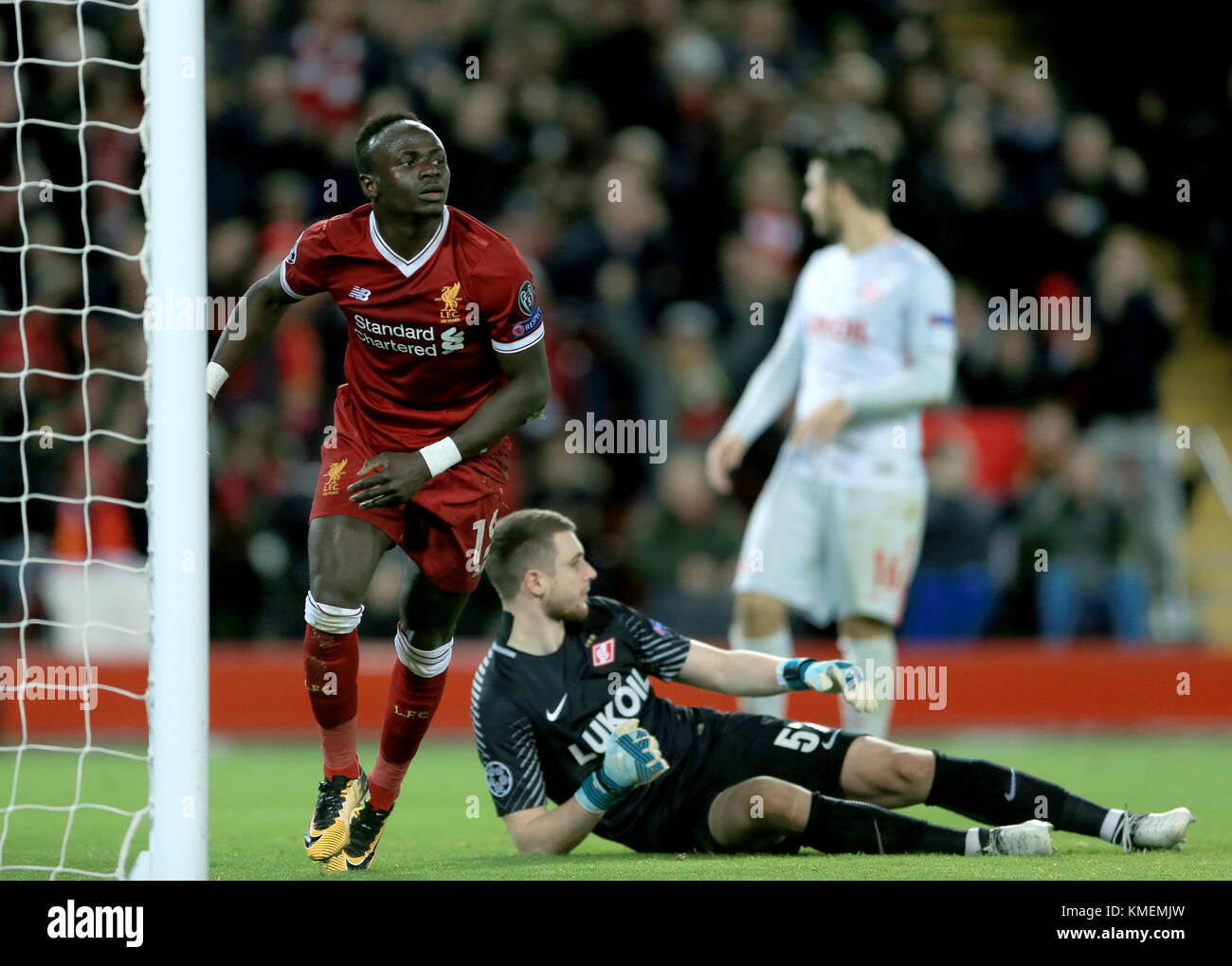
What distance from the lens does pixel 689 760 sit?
4660 mm

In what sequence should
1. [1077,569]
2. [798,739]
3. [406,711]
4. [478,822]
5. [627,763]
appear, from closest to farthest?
[627,763] < [798,739] < [406,711] < [478,822] < [1077,569]

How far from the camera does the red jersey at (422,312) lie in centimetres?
464

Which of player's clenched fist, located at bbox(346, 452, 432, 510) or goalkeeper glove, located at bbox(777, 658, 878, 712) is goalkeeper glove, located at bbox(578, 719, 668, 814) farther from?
player's clenched fist, located at bbox(346, 452, 432, 510)

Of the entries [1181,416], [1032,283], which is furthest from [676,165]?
[1181,416]

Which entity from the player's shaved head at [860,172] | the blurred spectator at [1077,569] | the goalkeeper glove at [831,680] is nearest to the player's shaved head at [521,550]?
the goalkeeper glove at [831,680]

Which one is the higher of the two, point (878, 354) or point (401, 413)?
point (878, 354)

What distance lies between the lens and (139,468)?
941 cm

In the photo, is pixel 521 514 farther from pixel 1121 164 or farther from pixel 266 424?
pixel 1121 164

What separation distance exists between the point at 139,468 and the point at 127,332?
1.18 m

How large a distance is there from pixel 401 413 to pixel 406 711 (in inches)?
36.6

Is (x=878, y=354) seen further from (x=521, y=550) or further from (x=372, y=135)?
(x=372, y=135)

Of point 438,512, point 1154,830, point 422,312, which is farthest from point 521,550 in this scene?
point 1154,830
